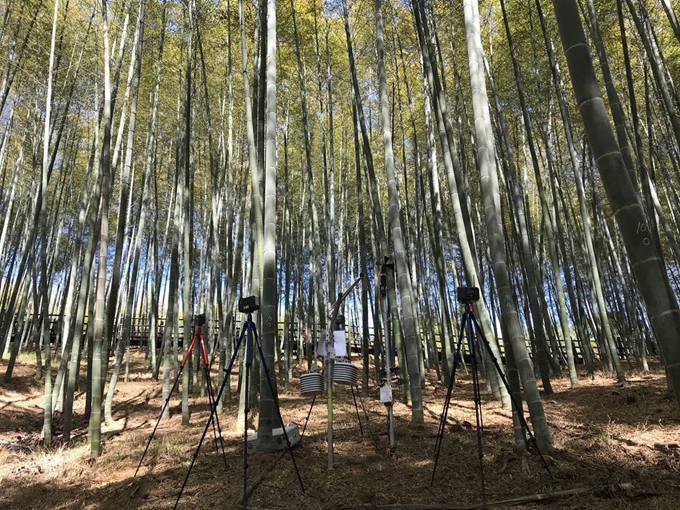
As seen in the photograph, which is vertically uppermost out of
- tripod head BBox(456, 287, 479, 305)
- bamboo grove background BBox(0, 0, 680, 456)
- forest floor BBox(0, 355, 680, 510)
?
bamboo grove background BBox(0, 0, 680, 456)

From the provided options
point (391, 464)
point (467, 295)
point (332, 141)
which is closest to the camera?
point (467, 295)

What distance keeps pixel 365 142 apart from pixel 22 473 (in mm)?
4350

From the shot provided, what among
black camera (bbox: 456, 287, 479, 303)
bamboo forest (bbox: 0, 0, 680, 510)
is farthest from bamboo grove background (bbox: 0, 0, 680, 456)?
black camera (bbox: 456, 287, 479, 303)

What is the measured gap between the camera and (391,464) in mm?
2854

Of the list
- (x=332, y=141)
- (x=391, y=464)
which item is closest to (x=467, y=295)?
(x=391, y=464)

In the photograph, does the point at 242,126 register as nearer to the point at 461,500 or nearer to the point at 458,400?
the point at 458,400

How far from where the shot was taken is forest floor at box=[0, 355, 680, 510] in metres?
2.19

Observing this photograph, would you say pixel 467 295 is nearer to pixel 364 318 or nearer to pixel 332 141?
pixel 364 318

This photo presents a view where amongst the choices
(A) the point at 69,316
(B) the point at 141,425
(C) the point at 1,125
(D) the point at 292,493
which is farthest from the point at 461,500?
(C) the point at 1,125

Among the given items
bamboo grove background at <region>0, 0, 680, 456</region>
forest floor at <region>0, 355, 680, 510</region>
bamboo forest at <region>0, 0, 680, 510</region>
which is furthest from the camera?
bamboo grove background at <region>0, 0, 680, 456</region>

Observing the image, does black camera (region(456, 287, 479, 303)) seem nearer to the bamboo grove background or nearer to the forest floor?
the bamboo grove background

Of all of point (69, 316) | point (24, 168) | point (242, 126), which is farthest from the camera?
point (24, 168)

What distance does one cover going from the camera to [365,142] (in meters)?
4.82

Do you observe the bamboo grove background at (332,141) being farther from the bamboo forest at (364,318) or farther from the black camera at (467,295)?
the black camera at (467,295)
